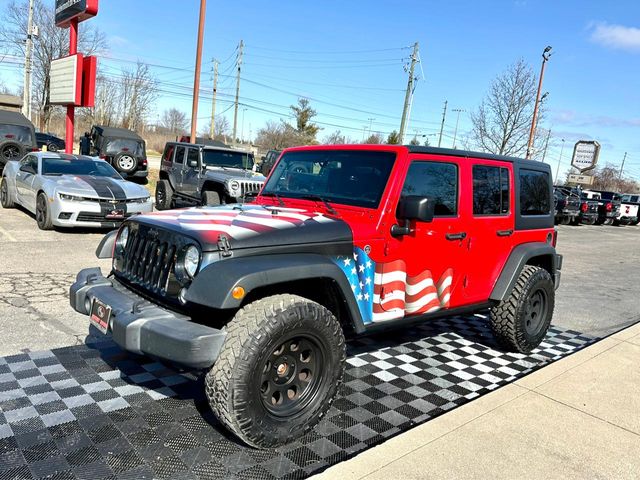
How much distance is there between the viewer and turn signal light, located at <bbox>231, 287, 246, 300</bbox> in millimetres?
2545

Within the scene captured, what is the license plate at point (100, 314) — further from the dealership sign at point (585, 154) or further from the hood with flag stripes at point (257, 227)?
the dealership sign at point (585, 154)

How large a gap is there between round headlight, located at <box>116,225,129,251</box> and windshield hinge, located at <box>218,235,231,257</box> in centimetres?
110

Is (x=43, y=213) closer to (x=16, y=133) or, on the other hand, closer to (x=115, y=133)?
(x=16, y=133)

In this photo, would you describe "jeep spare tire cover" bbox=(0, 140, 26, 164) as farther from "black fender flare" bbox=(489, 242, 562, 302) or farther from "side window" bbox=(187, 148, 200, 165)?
"black fender flare" bbox=(489, 242, 562, 302)

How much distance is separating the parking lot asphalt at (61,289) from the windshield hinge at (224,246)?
223cm

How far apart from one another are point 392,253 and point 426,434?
1169 mm

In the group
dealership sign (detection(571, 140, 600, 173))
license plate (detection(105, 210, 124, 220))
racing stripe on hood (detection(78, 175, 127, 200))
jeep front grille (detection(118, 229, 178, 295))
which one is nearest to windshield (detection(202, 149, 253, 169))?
racing stripe on hood (detection(78, 175, 127, 200))

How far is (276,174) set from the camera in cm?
444

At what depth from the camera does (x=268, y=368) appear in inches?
111

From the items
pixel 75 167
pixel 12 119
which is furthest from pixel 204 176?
pixel 12 119

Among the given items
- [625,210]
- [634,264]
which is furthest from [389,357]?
[625,210]

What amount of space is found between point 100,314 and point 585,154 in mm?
43830

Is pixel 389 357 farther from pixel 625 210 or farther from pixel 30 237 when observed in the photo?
pixel 625 210

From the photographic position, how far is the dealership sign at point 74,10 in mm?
12703
